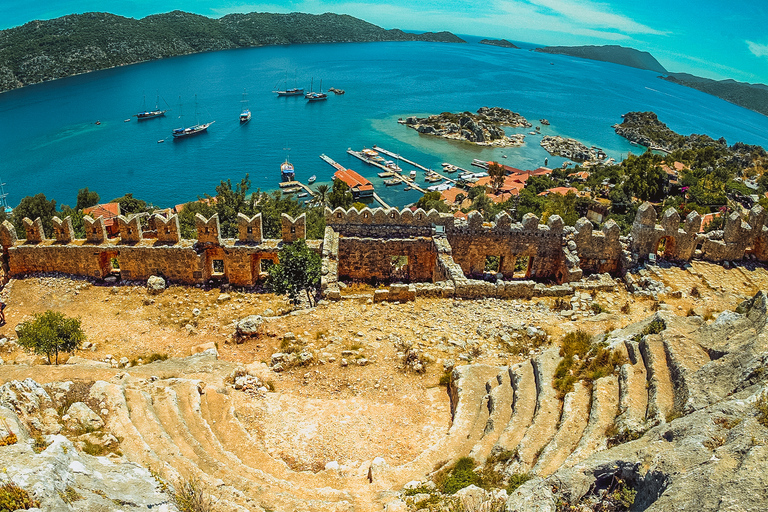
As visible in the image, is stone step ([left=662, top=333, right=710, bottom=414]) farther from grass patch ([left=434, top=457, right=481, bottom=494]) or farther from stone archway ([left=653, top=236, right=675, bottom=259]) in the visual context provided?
stone archway ([left=653, top=236, right=675, bottom=259])

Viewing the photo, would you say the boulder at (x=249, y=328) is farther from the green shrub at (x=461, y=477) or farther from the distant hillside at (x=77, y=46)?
the distant hillside at (x=77, y=46)

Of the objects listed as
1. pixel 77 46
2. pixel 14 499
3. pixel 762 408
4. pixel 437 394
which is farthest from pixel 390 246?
pixel 77 46

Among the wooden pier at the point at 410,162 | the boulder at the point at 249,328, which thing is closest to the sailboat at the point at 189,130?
the wooden pier at the point at 410,162

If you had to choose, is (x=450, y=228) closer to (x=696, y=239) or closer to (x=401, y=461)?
(x=696, y=239)

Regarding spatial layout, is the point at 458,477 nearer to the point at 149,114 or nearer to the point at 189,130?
the point at 189,130

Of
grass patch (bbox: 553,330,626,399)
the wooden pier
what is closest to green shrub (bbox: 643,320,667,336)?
grass patch (bbox: 553,330,626,399)

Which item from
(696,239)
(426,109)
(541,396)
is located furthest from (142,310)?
(426,109)
